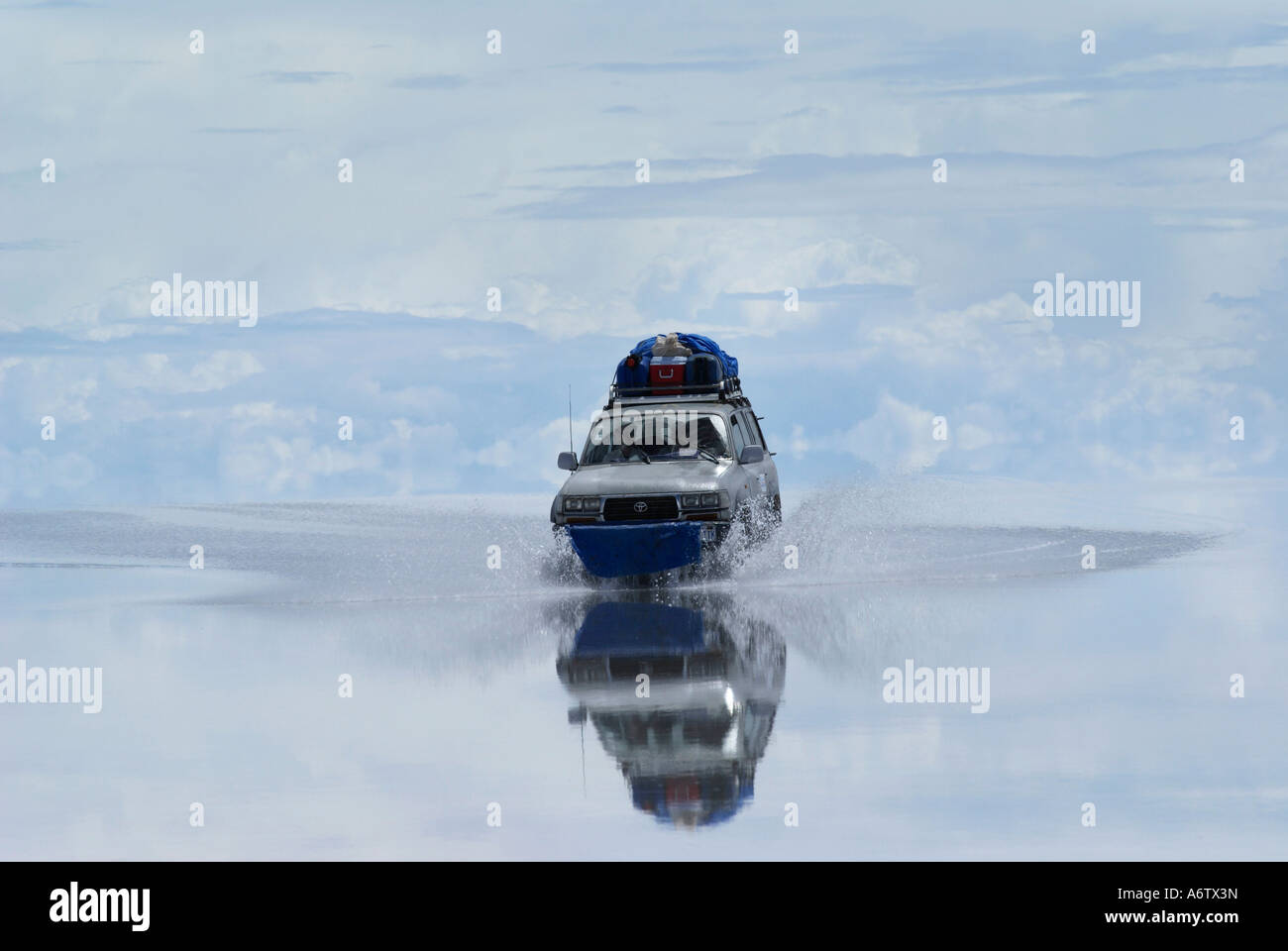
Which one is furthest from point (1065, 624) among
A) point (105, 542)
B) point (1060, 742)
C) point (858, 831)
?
point (105, 542)

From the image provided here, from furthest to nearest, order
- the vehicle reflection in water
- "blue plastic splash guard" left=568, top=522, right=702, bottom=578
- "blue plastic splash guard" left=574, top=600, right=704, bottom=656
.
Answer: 1. "blue plastic splash guard" left=568, top=522, right=702, bottom=578
2. "blue plastic splash guard" left=574, top=600, right=704, bottom=656
3. the vehicle reflection in water

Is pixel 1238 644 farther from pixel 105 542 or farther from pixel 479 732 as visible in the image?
pixel 105 542

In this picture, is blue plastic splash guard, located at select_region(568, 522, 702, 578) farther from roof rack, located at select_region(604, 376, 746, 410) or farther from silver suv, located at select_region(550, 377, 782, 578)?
roof rack, located at select_region(604, 376, 746, 410)

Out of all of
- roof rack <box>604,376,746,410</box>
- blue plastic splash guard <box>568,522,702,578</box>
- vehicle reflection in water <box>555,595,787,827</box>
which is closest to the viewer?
vehicle reflection in water <box>555,595,787,827</box>

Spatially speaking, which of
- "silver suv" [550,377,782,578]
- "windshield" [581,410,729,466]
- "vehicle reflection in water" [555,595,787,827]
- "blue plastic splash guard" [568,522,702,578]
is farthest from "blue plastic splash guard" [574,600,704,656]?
"windshield" [581,410,729,466]

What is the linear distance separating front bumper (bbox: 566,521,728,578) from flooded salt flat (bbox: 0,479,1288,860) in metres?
0.36

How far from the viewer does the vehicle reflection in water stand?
9.47 m

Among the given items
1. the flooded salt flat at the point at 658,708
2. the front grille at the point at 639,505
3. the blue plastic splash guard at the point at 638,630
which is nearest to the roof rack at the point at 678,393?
the flooded salt flat at the point at 658,708

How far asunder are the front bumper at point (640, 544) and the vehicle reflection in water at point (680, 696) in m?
0.83

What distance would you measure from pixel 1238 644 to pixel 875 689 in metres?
3.65

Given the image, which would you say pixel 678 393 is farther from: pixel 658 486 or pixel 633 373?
pixel 658 486

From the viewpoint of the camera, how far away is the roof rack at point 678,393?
20.9 meters

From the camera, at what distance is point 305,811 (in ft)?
30.0

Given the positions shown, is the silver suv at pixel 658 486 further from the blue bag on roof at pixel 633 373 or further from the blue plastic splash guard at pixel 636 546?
the blue bag on roof at pixel 633 373
